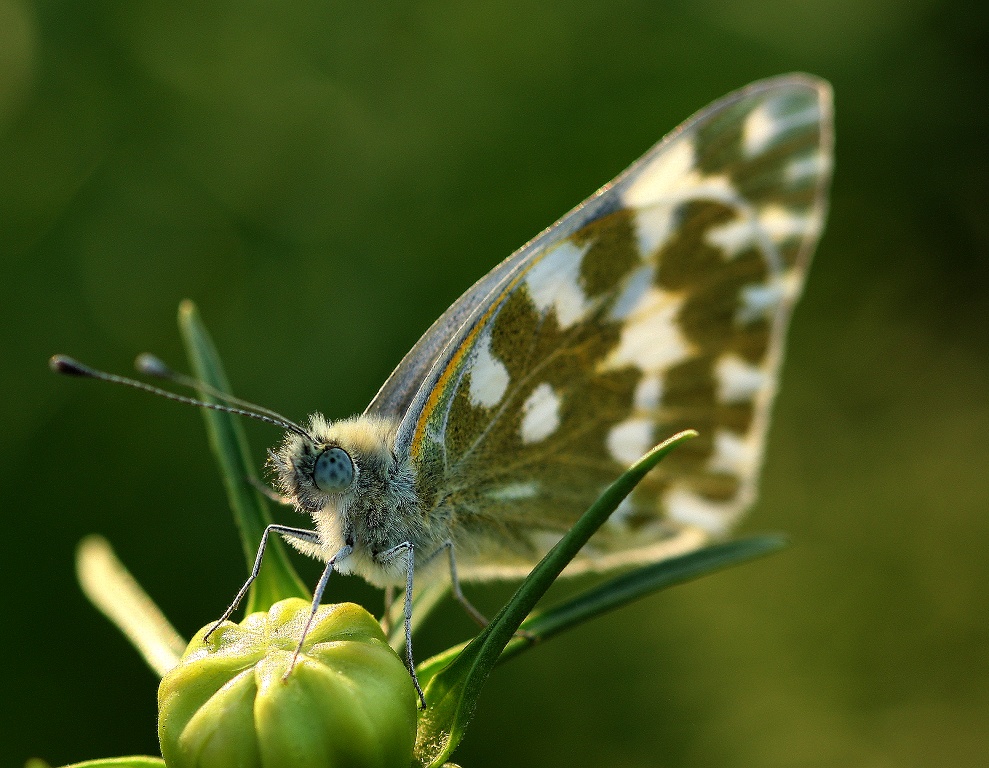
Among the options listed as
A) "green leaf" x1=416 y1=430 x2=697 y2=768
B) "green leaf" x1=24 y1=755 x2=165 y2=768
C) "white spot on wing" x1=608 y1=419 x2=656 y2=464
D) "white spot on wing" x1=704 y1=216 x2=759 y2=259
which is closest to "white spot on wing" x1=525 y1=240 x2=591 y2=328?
"white spot on wing" x1=608 y1=419 x2=656 y2=464

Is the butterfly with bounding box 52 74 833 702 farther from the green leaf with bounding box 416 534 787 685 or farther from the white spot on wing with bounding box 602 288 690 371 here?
the green leaf with bounding box 416 534 787 685

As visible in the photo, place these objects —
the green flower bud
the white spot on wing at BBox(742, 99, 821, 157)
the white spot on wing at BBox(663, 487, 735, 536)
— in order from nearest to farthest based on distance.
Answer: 1. the green flower bud
2. the white spot on wing at BBox(742, 99, 821, 157)
3. the white spot on wing at BBox(663, 487, 735, 536)

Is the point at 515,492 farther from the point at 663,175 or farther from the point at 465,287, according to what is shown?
the point at 465,287

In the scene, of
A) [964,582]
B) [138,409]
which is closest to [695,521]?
[964,582]

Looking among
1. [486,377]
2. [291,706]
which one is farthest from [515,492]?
[291,706]

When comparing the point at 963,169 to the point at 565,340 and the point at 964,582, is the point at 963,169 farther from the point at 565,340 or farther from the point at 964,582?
the point at 565,340
